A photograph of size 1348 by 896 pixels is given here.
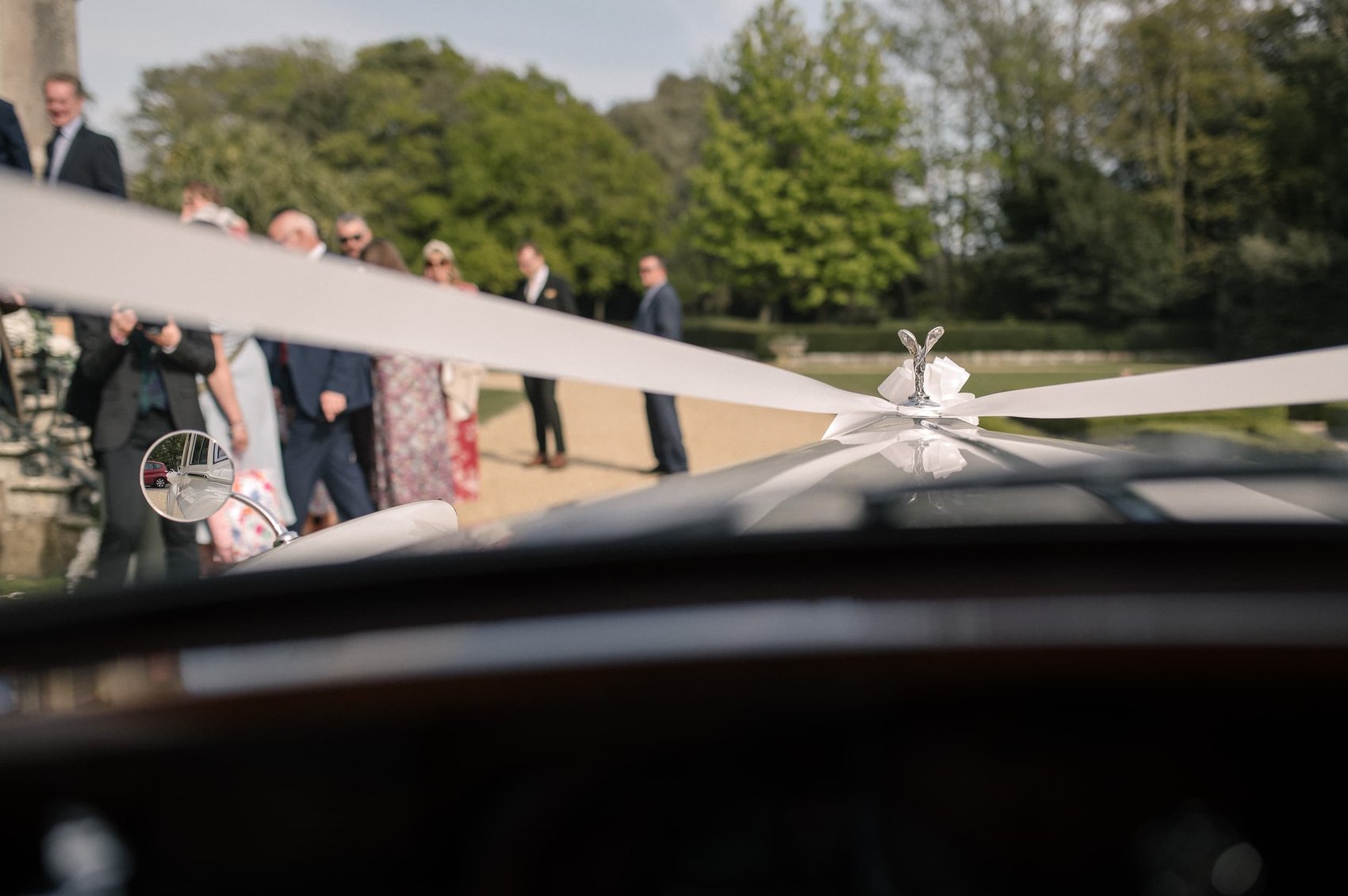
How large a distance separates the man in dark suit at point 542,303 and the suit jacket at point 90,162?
3.81 meters

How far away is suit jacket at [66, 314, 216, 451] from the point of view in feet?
16.6

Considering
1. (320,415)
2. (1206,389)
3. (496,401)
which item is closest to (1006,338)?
(496,401)

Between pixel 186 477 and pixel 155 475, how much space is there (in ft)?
0.26

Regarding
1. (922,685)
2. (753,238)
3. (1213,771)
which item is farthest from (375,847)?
(753,238)

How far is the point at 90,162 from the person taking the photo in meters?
A: 5.67

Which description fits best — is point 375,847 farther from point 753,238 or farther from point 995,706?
point 753,238

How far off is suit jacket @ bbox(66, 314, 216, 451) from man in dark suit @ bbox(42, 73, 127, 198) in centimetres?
95

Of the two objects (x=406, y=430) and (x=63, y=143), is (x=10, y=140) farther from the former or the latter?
(x=406, y=430)

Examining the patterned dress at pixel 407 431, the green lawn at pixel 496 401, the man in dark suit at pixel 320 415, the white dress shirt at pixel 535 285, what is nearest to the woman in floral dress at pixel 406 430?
the patterned dress at pixel 407 431

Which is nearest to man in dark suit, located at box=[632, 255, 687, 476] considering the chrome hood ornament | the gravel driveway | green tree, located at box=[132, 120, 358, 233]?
the gravel driveway

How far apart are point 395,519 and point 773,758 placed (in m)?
1.36

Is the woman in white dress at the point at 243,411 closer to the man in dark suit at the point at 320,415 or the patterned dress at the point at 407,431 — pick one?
the man in dark suit at the point at 320,415

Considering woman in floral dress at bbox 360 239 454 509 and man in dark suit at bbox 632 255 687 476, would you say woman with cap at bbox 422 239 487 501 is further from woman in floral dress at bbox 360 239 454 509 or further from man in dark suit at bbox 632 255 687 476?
man in dark suit at bbox 632 255 687 476

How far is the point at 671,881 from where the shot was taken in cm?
63
